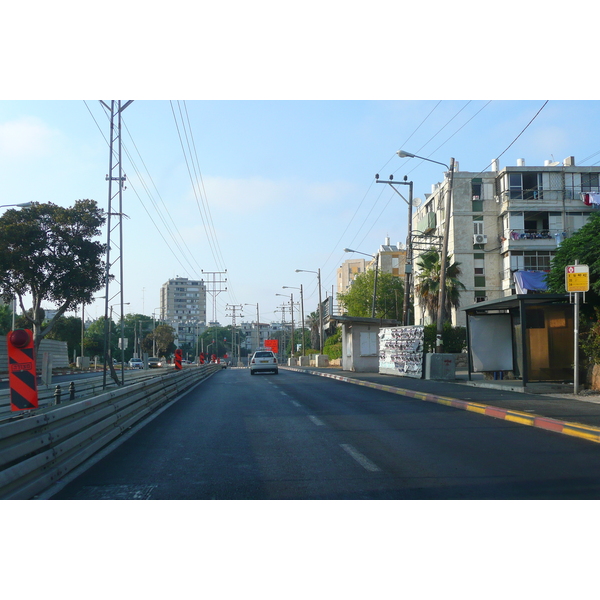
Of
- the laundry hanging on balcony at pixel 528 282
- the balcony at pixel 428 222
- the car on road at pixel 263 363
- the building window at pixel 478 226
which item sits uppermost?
the balcony at pixel 428 222

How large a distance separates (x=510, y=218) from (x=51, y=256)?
37.8 metres

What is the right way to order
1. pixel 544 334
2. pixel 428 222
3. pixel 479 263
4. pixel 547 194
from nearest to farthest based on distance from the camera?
pixel 544 334
pixel 547 194
pixel 479 263
pixel 428 222

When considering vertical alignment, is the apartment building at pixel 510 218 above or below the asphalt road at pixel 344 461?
above

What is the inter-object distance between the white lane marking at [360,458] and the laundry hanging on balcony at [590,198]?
49.2 meters

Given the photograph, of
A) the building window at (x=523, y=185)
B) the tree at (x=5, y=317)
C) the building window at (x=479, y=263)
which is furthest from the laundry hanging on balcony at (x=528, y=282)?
the tree at (x=5, y=317)

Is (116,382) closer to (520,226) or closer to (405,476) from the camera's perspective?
(405,476)

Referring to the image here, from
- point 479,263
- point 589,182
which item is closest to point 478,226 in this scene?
point 479,263

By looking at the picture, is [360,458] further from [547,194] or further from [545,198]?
[547,194]

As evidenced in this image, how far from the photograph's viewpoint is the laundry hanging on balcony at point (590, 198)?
51.1 m

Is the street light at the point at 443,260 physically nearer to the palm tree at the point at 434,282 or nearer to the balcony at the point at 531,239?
the palm tree at the point at 434,282

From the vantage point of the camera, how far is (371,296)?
72.5 m

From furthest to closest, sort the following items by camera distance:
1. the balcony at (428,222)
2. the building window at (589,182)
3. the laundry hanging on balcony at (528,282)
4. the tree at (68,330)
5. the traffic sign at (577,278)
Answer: the tree at (68,330) < the balcony at (428,222) < the building window at (589,182) < the laundry hanging on balcony at (528,282) < the traffic sign at (577,278)

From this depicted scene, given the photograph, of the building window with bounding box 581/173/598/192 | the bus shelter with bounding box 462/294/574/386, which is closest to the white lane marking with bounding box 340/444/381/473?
the bus shelter with bounding box 462/294/574/386

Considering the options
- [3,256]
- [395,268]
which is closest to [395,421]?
[3,256]
